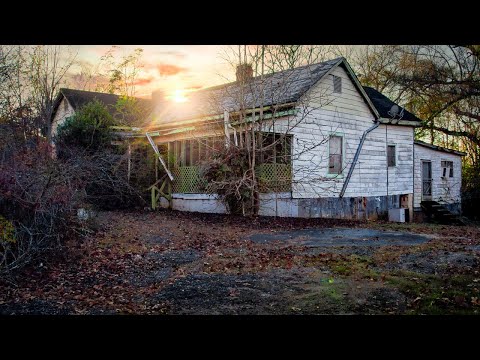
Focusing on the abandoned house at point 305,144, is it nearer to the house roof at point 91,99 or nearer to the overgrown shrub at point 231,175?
the overgrown shrub at point 231,175

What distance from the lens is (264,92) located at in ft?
50.8

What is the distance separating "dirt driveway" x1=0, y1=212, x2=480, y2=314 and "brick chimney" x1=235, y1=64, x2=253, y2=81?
215 inches

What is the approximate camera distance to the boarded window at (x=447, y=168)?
2146 cm

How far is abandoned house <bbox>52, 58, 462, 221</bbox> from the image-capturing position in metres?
14.3

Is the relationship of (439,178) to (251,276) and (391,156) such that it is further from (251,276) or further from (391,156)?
(251,276)

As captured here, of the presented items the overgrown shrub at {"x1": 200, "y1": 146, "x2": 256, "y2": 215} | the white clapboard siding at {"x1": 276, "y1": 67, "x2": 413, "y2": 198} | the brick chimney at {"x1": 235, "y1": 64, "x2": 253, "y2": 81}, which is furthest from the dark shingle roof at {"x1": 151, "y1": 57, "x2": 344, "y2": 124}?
the overgrown shrub at {"x1": 200, "y1": 146, "x2": 256, "y2": 215}

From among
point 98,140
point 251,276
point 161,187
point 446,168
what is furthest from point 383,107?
point 251,276

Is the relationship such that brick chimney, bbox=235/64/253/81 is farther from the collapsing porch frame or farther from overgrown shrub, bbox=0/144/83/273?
overgrown shrub, bbox=0/144/83/273

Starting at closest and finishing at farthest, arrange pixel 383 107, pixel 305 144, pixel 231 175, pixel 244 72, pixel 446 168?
pixel 231 175, pixel 244 72, pixel 305 144, pixel 383 107, pixel 446 168

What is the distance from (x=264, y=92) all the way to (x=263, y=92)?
0.77 meters
